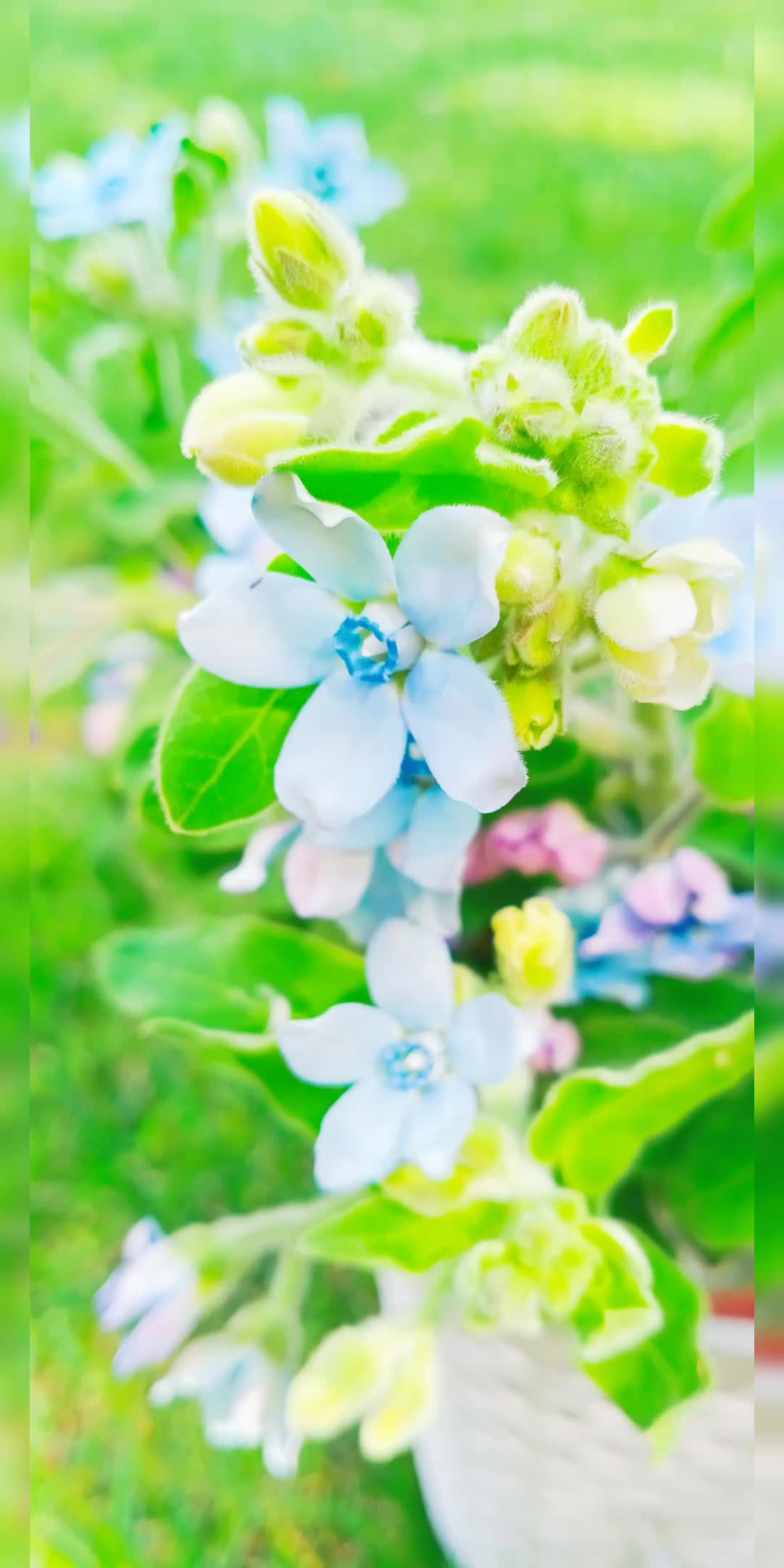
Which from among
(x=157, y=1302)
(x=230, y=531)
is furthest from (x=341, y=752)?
(x=157, y=1302)

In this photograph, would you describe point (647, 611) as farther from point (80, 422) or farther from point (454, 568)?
point (80, 422)

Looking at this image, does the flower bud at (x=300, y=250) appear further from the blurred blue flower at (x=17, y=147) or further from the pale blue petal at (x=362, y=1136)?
the pale blue petal at (x=362, y=1136)

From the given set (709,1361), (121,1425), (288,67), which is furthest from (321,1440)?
(288,67)

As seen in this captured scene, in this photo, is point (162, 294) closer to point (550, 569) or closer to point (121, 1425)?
point (550, 569)

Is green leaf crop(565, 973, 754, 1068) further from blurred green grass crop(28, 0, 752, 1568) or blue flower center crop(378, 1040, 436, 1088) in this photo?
blurred green grass crop(28, 0, 752, 1568)

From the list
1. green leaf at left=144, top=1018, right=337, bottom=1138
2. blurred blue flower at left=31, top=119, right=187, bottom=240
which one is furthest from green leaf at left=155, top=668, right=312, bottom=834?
blurred blue flower at left=31, top=119, right=187, bottom=240

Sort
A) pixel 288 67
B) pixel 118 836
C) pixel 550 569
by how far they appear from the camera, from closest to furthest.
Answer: pixel 550 569 → pixel 118 836 → pixel 288 67
